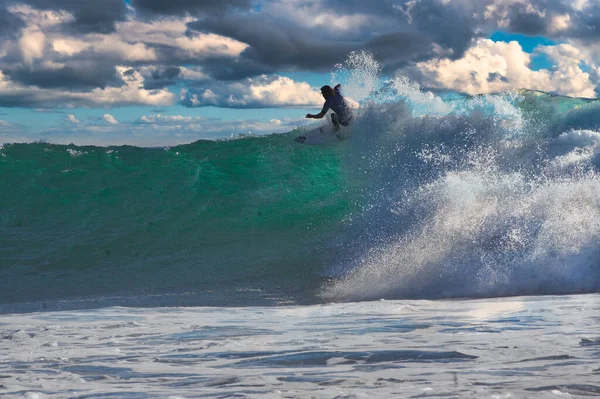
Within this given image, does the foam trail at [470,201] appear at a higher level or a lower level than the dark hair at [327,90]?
lower

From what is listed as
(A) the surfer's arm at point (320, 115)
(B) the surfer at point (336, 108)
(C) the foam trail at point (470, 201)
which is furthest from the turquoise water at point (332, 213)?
(A) the surfer's arm at point (320, 115)

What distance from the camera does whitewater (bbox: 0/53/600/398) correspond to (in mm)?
4734

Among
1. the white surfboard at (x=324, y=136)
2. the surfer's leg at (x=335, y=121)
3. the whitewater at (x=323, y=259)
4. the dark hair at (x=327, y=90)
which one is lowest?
the whitewater at (x=323, y=259)

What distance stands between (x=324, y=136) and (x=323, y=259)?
16.7 ft

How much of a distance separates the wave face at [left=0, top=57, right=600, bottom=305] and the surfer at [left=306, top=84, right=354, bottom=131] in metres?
0.56

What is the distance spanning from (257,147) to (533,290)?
10875 millimetres

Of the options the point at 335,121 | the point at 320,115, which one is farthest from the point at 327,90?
the point at 335,121

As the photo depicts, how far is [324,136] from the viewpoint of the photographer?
1521 cm

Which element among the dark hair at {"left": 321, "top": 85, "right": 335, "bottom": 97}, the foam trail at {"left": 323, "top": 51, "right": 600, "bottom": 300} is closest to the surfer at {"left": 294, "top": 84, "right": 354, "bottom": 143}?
the dark hair at {"left": 321, "top": 85, "right": 335, "bottom": 97}

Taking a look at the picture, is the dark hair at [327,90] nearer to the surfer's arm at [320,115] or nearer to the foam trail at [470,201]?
the surfer's arm at [320,115]

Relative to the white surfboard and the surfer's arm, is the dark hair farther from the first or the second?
the white surfboard

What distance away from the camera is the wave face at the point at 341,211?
8.98 meters

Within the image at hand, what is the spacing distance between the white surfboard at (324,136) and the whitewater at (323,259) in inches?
9.5

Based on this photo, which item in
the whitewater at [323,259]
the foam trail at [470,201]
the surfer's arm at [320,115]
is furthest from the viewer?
the surfer's arm at [320,115]
